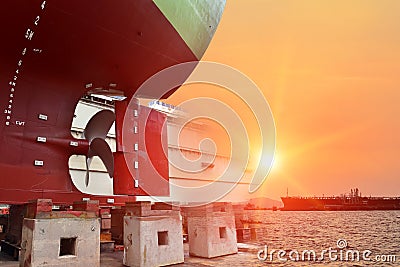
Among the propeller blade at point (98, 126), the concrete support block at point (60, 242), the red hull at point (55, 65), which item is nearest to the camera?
the concrete support block at point (60, 242)

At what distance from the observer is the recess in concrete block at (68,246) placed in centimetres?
428

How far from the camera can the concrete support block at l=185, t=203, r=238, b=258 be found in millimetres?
6059

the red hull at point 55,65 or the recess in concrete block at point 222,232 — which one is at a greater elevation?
the red hull at point 55,65

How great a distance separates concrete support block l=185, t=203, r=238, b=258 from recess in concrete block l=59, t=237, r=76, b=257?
8.24 ft

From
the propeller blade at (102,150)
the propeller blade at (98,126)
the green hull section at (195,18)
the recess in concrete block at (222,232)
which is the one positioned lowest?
the recess in concrete block at (222,232)

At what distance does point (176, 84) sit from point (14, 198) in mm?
4728

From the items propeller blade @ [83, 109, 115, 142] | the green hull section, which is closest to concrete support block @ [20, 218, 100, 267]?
propeller blade @ [83, 109, 115, 142]

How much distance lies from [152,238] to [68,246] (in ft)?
3.97

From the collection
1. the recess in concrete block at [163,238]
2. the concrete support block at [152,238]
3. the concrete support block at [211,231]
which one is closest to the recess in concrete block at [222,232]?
the concrete support block at [211,231]

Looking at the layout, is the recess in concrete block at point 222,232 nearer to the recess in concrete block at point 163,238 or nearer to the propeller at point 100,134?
the recess in concrete block at point 163,238

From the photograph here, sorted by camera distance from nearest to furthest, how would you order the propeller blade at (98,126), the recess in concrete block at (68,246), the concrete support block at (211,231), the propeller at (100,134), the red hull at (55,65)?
the recess in concrete block at (68,246)
the red hull at (55,65)
the concrete support block at (211,231)
the propeller at (100,134)
the propeller blade at (98,126)

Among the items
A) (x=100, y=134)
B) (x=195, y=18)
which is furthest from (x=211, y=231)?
(x=195, y=18)

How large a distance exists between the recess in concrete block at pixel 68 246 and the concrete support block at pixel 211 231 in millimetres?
2510

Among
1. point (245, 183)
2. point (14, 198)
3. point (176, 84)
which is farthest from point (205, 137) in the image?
point (14, 198)
